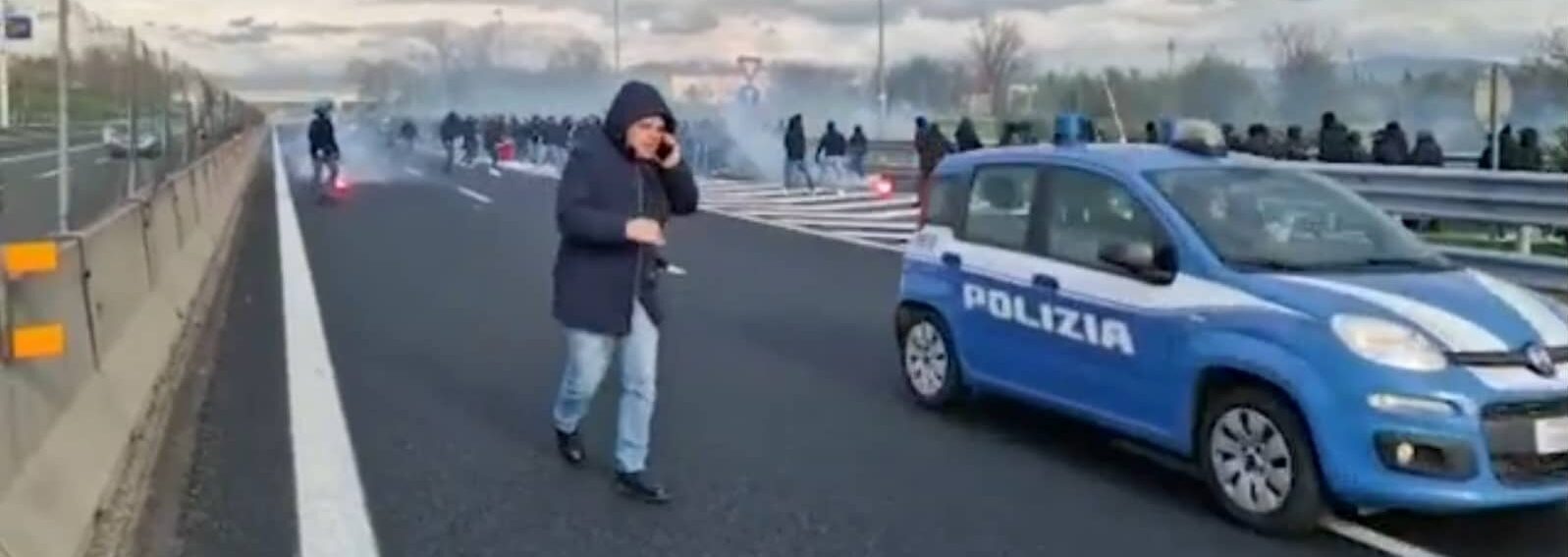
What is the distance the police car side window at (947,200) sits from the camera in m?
9.00

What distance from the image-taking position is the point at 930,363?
30.1ft

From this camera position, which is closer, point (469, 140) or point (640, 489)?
point (640, 489)

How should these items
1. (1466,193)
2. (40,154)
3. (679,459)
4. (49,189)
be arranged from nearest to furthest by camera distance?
(679,459) → (40,154) → (49,189) → (1466,193)

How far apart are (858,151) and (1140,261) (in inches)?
1234

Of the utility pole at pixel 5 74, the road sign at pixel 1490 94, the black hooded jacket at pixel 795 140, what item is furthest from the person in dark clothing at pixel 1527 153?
the black hooded jacket at pixel 795 140

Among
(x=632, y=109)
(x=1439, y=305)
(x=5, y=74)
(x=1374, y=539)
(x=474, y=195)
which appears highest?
(x=5, y=74)

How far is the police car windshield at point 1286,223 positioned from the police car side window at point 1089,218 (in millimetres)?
146

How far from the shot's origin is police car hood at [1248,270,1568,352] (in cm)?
641

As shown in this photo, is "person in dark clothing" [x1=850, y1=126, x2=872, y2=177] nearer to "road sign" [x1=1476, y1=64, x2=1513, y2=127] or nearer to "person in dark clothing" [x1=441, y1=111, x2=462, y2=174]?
"person in dark clothing" [x1=441, y1=111, x2=462, y2=174]

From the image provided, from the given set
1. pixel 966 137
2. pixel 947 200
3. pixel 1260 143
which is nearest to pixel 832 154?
pixel 966 137

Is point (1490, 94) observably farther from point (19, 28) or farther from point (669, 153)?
point (19, 28)

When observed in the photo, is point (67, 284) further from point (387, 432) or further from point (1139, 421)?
point (1139, 421)

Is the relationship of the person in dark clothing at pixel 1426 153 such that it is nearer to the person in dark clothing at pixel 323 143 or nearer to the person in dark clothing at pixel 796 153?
the person in dark clothing at pixel 796 153

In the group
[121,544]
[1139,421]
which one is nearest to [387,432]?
[121,544]
